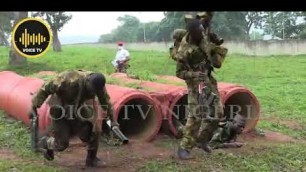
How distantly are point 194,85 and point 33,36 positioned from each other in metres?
2.00

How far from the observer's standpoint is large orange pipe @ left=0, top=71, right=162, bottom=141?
6281 mm

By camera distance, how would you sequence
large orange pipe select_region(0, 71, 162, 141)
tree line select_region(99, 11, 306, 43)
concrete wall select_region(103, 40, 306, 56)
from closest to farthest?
large orange pipe select_region(0, 71, 162, 141), tree line select_region(99, 11, 306, 43), concrete wall select_region(103, 40, 306, 56)

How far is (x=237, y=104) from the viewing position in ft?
25.6

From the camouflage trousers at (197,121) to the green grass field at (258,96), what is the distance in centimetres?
25

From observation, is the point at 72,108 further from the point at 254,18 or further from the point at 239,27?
the point at 239,27

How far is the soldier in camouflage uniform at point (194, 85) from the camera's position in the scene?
556 centimetres

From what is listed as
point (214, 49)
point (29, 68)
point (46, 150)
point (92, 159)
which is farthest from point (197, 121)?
point (29, 68)

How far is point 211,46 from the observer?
18.6 feet


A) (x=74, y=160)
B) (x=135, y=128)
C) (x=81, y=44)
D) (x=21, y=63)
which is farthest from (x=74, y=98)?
(x=81, y=44)

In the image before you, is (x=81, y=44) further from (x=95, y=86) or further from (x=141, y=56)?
(x=95, y=86)

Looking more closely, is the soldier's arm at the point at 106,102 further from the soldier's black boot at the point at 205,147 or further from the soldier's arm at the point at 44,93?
the soldier's black boot at the point at 205,147

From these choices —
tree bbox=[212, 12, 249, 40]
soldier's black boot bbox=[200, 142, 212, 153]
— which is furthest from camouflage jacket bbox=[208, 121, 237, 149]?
tree bbox=[212, 12, 249, 40]

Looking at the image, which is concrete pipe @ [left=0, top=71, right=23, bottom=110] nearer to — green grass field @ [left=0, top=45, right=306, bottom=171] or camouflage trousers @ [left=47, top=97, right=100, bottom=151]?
green grass field @ [left=0, top=45, right=306, bottom=171]

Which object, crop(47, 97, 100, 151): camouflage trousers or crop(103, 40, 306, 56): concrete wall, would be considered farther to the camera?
crop(103, 40, 306, 56): concrete wall
